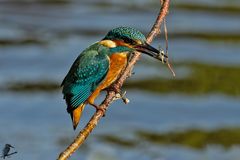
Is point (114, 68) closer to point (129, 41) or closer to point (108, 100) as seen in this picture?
point (129, 41)

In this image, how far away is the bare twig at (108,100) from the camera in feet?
12.1

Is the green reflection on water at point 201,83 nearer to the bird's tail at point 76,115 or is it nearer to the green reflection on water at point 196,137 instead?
the green reflection on water at point 196,137

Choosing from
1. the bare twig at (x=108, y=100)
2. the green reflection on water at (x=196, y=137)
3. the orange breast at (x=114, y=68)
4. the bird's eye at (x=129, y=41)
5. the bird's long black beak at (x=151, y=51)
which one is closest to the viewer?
the bare twig at (x=108, y=100)

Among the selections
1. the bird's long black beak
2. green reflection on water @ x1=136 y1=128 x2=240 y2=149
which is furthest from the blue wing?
green reflection on water @ x1=136 y1=128 x2=240 y2=149

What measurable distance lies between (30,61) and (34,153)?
3.23m

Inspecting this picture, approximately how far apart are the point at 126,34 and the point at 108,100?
1.16ft

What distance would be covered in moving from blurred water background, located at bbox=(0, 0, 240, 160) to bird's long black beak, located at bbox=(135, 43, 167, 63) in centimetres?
411

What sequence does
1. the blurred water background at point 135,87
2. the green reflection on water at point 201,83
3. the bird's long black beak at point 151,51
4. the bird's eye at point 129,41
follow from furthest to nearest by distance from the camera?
the green reflection on water at point 201,83 → the blurred water background at point 135,87 → the bird's eye at point 129,41 → the bird's long black beak at point 151,51

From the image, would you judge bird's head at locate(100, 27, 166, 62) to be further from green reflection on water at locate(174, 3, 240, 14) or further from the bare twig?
green reflection on water at locate(174, 3, 240, 14)

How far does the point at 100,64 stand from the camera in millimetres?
4457

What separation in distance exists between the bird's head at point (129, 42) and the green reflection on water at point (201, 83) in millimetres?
6716

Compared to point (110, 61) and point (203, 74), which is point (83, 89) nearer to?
point (110, 61)

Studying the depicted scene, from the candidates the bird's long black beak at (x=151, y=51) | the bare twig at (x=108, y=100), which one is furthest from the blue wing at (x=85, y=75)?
the bird's long black beak at (x=151, y=51)

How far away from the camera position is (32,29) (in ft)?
46.3
